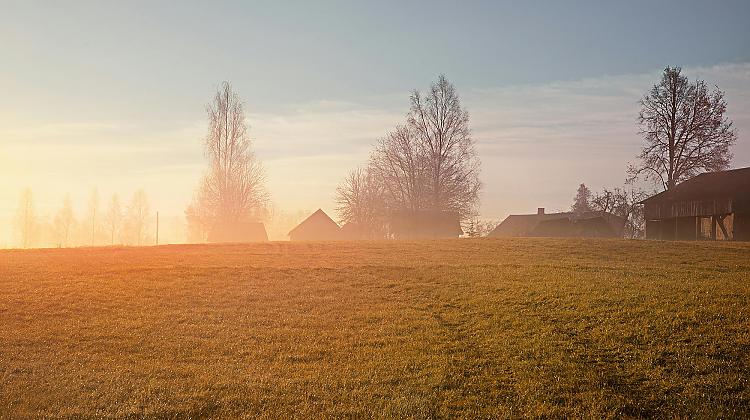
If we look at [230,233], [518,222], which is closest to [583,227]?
[518,222]

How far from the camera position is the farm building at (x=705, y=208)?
49969mm

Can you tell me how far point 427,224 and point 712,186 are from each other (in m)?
30.6

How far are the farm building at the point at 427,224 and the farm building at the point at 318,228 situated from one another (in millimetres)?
19790

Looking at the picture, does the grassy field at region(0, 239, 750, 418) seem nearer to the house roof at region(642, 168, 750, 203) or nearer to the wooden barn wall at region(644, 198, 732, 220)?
the wooden barn wall at region(644, 198, 732, 220)

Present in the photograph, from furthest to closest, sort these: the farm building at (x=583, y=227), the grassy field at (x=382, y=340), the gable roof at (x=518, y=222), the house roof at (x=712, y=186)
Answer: the gable roof at (x=518, y=222), the farm building at (x=583, y=227), the house roof at (x=712, y=186), the grassy field at (x=382, y=340)

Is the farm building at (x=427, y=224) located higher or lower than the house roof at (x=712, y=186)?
lower

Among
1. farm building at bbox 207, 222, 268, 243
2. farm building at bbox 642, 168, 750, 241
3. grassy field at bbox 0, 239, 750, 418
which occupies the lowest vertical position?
grassy field at bbox 0, 239, 750, 418

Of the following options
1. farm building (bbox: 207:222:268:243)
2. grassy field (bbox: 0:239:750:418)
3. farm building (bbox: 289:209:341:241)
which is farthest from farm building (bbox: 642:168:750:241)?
farm building (bbox: 289:209:341:241)

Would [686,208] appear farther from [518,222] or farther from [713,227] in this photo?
[518,222]

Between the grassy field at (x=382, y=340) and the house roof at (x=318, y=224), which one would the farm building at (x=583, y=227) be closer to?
the house roof at (x=318, y=224)

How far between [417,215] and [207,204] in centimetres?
2568

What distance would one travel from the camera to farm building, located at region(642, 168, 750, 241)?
164 feet

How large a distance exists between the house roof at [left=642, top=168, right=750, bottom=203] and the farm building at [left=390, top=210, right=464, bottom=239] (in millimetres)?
23339

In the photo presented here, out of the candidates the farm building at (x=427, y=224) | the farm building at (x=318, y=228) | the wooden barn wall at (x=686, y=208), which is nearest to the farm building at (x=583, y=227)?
the farm building at (x=427, y=224)
